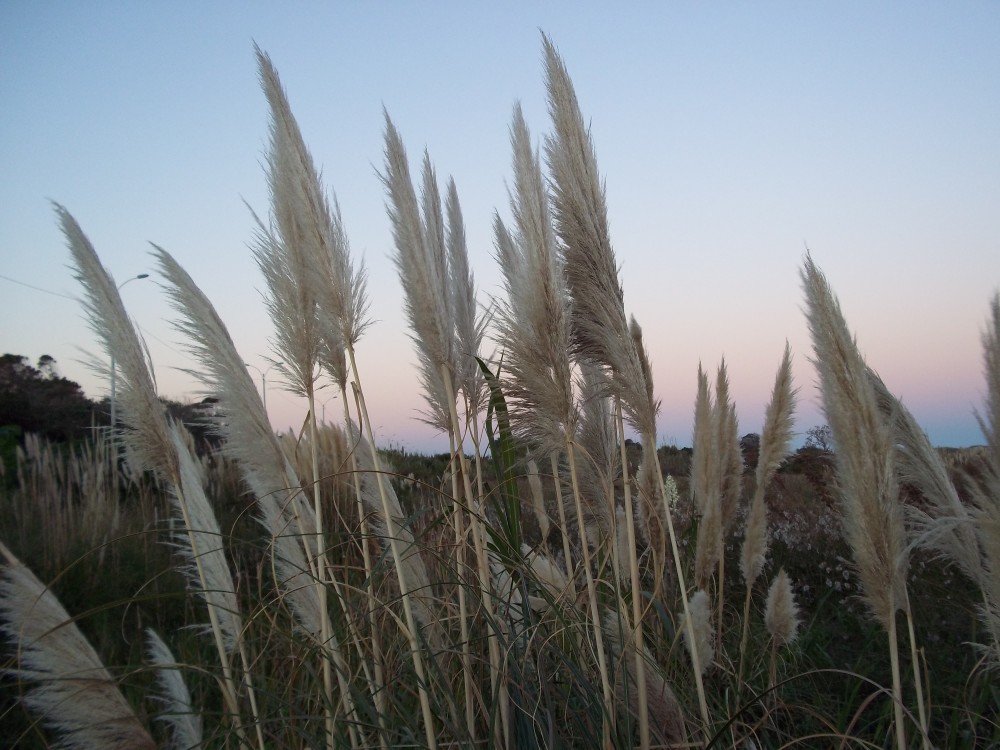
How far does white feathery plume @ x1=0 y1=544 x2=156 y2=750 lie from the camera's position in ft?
6.21

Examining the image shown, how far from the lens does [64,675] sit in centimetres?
190

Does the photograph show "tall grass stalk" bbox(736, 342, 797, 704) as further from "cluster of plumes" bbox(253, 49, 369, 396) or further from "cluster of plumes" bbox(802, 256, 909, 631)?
"cluster of plumes" bbox(253, 49, 369, 396)

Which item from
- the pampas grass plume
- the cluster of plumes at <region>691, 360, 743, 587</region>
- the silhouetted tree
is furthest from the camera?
the silhouetted tree

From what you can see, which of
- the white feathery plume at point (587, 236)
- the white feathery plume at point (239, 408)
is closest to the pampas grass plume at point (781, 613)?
the white feathery plume at point (587, 236)

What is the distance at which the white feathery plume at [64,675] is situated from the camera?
6.21 ft

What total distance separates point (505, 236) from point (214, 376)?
1120 mm

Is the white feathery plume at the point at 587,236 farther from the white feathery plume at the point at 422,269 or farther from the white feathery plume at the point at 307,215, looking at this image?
the white feathery plume at the point at 307,215

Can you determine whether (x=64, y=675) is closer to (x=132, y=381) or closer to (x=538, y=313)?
(x=132, y=381)

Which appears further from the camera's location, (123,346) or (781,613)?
(781,613)

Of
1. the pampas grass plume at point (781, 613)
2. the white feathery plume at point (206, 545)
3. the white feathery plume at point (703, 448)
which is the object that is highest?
the white feathery plume at point (703, 448)

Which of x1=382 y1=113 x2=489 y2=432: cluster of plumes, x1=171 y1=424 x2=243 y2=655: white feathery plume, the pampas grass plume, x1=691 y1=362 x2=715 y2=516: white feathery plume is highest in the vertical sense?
x1=382 y1=113 x2=489 y2=432: cluster of plumes

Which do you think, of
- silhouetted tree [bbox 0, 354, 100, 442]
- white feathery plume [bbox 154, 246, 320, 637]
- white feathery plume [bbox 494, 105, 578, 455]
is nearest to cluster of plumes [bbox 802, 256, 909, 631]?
white feathery plume [bbox 494, 105, 578, 455]

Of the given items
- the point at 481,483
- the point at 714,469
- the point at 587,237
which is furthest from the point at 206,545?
the point at 714,469

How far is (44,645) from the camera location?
6.23 ft
